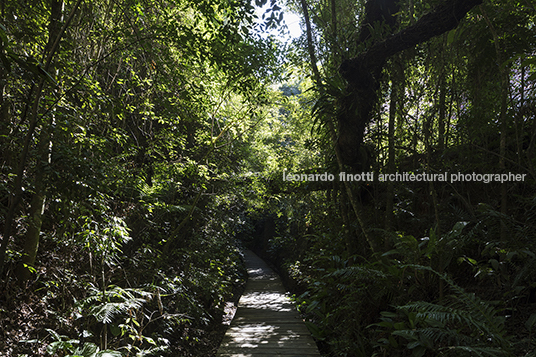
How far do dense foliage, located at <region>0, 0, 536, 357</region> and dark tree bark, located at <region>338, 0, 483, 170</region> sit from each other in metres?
0.05

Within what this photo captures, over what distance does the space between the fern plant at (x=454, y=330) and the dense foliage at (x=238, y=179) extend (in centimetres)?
2

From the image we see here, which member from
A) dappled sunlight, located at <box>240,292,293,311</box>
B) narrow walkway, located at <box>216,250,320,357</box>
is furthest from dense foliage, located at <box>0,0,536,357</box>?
dappled sunlight, located at <box>240,292,293,311</box>

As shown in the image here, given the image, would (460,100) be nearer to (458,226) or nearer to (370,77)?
(370,77)

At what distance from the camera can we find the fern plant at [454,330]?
71.7 inches

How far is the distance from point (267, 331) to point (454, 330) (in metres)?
2.90

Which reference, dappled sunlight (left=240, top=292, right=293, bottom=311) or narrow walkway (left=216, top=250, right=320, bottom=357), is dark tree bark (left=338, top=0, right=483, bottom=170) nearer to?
narrow walkway (left=216, top=250, right=320, bottom=357)

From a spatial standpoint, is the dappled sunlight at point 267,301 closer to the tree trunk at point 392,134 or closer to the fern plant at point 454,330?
the tree trunk at point 392,134

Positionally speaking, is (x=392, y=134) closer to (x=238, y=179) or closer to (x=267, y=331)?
(x=238, y=179)

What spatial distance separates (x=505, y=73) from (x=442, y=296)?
6.57ft

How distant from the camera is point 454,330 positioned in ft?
6.64

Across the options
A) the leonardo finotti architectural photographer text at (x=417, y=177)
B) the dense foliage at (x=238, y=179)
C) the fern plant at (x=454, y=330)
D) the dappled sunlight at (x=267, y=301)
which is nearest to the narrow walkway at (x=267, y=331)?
the dappled sunlight at (x=267, y=301)

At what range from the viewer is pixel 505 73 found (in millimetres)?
2598

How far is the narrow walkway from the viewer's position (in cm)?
362

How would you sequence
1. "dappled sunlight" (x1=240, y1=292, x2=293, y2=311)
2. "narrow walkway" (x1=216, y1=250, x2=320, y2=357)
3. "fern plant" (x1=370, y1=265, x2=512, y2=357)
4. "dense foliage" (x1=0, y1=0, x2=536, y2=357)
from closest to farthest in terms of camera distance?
"fern plant" (x1=370, y1=265, x2=512, y2=357) < "dense foliage" (x1=0, y1=0, x2=536, y2=357) < "narrow walkway" (x1=216, y1=250, x2=320, y2=357) < "dappled sunlight" (x1=240, y1=292, x2=293, y2=311)
